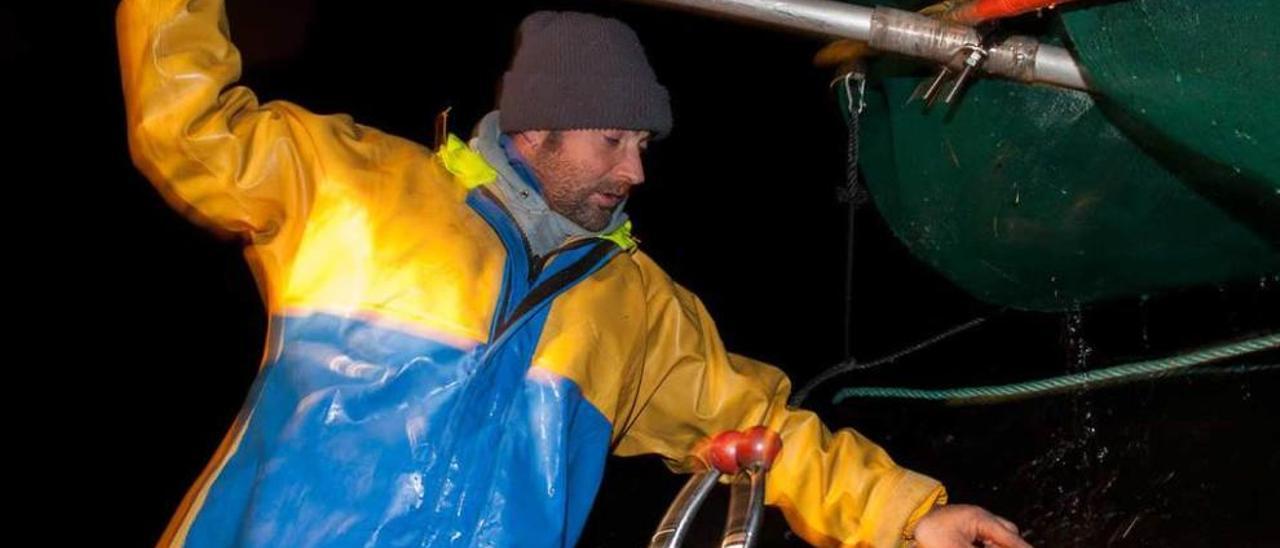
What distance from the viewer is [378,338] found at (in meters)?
1.91

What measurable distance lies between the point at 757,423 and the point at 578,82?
0.83 meters

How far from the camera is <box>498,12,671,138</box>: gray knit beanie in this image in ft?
7.07

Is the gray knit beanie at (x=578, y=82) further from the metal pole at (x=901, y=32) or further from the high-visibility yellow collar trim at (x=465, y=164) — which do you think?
the metal pole at (x=901, y=32)

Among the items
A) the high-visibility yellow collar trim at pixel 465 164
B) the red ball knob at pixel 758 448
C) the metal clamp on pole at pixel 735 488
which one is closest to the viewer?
the metal clamp on pole at pixel 735 488

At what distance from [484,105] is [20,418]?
3843 mm

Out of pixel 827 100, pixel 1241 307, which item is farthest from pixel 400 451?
pixel 827 100

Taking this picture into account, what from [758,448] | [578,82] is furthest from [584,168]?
[758,448]

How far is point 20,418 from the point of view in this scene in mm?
7199

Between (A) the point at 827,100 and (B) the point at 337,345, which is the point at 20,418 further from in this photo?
(B) the point at 337,345

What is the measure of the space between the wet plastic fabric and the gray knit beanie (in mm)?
216

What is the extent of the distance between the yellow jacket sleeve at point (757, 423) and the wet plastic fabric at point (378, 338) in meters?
0.02

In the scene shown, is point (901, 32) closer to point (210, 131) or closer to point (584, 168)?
point (584, 168)

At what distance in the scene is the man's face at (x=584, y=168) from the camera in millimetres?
2154

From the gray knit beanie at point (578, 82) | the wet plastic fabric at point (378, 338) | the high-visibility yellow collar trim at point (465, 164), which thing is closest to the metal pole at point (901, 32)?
the gray knit beanie at point (578, 82)
